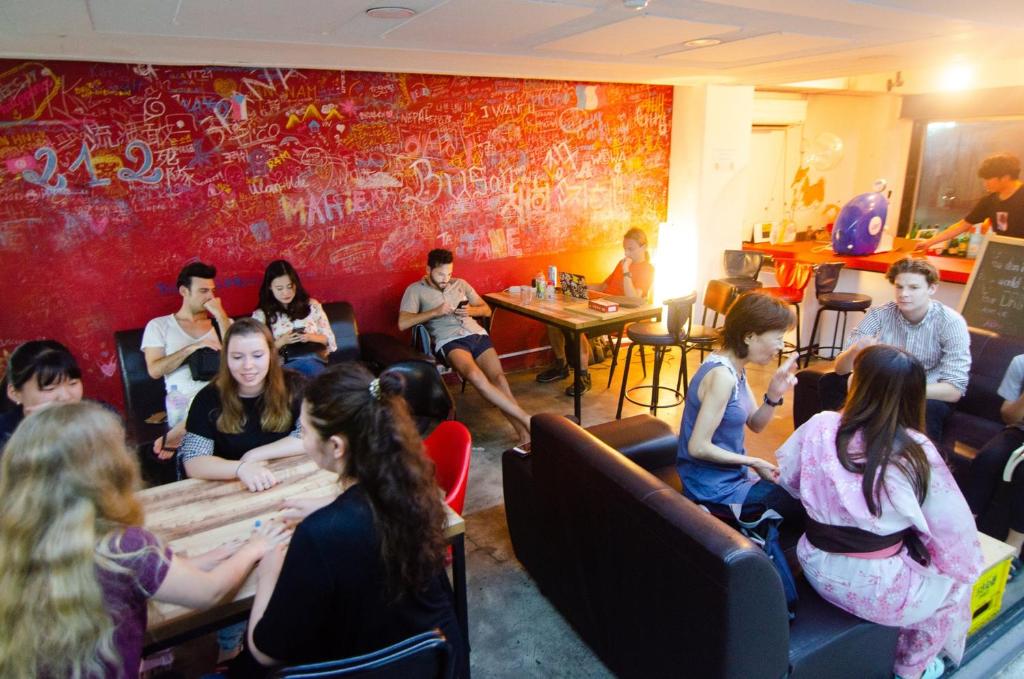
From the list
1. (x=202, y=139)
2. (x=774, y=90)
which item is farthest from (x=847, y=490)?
(x=774, y=90)

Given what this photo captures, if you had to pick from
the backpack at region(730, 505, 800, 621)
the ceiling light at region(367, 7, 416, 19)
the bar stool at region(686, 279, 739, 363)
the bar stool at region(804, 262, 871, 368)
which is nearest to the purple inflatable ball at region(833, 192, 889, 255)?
the bar stool at region(804, 262, 871, 368)

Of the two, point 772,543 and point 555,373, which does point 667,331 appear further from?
point 772,543

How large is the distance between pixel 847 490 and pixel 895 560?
0.89ft

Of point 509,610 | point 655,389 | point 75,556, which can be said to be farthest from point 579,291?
point 75,556

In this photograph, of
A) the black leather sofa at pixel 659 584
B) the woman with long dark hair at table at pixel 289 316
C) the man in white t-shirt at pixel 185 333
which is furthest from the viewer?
the woman with long dark hair at table at pixel 289 316

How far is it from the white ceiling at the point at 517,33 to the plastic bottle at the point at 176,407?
1.71 metres

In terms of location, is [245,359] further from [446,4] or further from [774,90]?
[774,90]

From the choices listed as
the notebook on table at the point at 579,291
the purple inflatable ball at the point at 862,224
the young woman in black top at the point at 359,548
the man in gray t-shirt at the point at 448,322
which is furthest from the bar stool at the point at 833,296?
the young woman in black top at the point at 359,548

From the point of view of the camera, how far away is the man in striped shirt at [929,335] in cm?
305

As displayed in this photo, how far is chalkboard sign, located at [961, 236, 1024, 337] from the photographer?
12.4 feet

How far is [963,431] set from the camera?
10.3 feet

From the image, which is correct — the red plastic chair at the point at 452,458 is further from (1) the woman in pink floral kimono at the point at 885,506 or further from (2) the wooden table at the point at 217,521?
(1) the woman in pink floral kimono at the point at 885,506

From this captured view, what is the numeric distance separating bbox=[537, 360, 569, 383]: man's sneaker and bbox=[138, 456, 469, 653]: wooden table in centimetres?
335

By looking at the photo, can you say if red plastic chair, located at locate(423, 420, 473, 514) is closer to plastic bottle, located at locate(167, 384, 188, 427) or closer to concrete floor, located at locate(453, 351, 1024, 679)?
concrete floor, located at locate(453, 351, 1024, 679)
